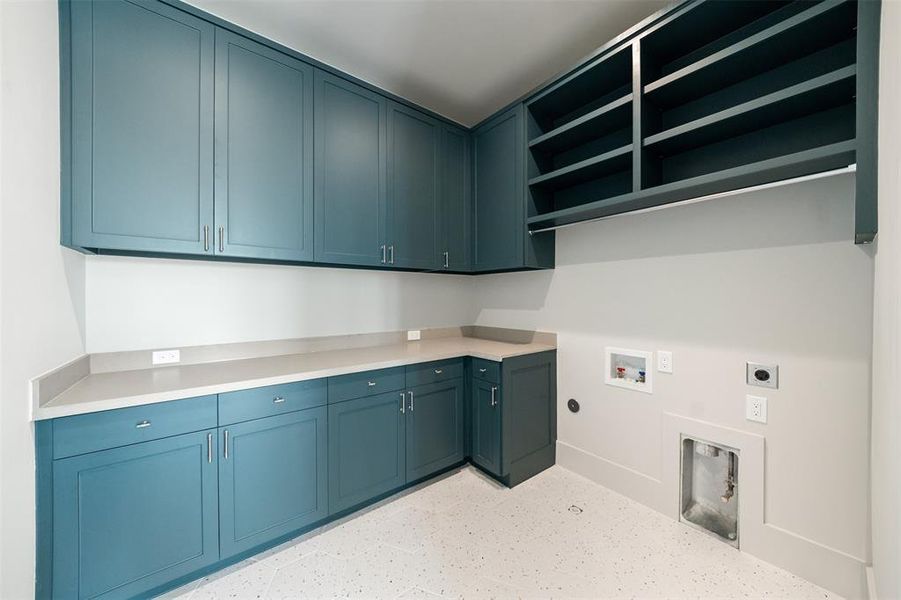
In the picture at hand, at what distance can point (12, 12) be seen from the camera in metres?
1.11

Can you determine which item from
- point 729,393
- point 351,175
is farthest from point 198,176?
point 729,393

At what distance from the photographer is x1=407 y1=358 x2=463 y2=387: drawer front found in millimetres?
2201

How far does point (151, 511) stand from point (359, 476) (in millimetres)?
928

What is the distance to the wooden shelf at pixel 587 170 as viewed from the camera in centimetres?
186

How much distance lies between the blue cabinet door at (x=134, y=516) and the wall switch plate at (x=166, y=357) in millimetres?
610

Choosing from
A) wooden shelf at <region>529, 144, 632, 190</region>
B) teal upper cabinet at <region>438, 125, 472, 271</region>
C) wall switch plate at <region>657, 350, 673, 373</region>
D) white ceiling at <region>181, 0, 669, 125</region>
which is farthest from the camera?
teal upper cabinet at <region>438, 125, 472, 271</region>

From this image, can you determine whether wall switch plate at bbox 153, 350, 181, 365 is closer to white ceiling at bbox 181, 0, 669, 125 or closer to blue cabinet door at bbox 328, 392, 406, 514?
blue cabinet door at bbox 328, 392, 406, 514

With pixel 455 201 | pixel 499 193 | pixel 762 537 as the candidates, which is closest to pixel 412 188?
pixel 455 201

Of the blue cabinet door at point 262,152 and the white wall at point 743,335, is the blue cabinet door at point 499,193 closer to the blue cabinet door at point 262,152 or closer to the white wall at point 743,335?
the white wall at point 743,335

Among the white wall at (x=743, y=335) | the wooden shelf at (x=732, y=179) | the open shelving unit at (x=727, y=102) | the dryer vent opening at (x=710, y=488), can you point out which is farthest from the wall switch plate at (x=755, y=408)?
the wooden shelf at (x=732, y=179)

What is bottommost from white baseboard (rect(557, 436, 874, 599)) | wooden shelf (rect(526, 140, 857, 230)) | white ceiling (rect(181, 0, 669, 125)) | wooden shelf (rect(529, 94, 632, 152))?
white baseboard (rect(557, 436, 874, 599))

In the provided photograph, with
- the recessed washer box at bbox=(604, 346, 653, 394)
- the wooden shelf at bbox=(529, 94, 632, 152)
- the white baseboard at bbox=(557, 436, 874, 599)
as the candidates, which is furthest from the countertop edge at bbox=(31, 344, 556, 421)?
the wooden shelf at bbox=(529, 94, 632, 152)

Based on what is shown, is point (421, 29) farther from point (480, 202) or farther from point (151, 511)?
point (151, 511)

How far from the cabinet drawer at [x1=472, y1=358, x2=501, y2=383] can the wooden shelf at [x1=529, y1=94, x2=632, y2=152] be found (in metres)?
1.57
